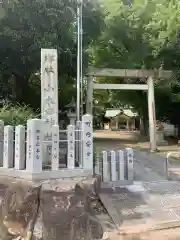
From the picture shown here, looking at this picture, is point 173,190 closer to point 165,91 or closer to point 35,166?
point 35,166

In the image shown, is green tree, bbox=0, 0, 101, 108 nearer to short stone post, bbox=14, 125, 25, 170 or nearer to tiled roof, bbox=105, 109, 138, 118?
short stone post, bbox=14, 125, 25, 170

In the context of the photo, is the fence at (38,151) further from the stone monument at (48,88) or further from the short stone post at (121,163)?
the short stone post at (121,163)

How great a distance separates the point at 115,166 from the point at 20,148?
8.65 feet

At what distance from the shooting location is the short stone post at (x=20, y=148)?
22.4 ft

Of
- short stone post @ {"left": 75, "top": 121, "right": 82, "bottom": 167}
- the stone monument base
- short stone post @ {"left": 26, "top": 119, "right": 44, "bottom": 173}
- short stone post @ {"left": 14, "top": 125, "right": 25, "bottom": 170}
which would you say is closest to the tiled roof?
short stone post @ {"left": 75, "top": 121, "right": 82, "bottom": 167}

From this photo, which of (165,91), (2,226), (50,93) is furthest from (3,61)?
(165,91)

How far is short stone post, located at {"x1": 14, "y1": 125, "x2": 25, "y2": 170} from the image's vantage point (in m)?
6.82

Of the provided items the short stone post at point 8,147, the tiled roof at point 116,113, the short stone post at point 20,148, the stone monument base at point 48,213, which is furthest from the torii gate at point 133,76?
the tiled roof at point 116,113

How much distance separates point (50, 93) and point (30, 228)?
346cm

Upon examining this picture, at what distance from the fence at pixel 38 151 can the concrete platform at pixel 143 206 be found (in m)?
1.00

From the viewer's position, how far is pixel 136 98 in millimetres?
23922

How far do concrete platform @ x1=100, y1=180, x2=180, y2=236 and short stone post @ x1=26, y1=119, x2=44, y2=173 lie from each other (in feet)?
5.74

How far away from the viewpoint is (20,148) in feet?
22.4

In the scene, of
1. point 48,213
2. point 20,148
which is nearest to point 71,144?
point 20,148
